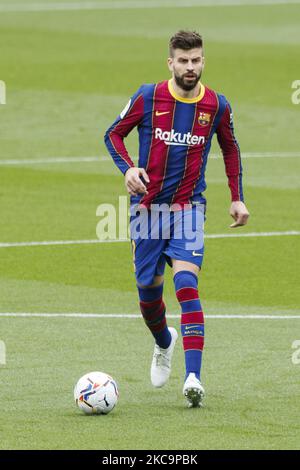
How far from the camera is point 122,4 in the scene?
40.7 metres

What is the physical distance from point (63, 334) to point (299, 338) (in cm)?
187

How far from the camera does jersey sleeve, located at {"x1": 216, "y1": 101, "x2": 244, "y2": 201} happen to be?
400 inches

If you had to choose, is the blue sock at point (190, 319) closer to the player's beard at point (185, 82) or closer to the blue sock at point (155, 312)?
the blue sock at point (155, 312)

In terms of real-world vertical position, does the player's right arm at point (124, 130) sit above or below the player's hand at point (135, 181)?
above

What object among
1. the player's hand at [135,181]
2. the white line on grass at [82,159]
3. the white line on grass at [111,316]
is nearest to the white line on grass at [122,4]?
the white line on grass at [82,159]

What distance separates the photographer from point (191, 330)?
9.56 meters

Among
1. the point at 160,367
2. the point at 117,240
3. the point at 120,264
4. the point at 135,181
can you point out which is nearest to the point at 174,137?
the point at 135,181

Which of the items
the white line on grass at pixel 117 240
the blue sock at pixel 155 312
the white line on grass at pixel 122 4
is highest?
the white line on grass at pixel 122 4

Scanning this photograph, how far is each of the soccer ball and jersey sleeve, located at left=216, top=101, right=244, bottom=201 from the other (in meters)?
1.72

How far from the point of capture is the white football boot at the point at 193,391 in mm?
9273

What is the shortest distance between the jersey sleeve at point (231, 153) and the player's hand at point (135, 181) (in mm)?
798

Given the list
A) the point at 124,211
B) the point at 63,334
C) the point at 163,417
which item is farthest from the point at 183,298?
the point at 124,211

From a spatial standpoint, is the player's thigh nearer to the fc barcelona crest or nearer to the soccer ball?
the fc barcelona crest

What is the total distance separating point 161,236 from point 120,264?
5.19 m
